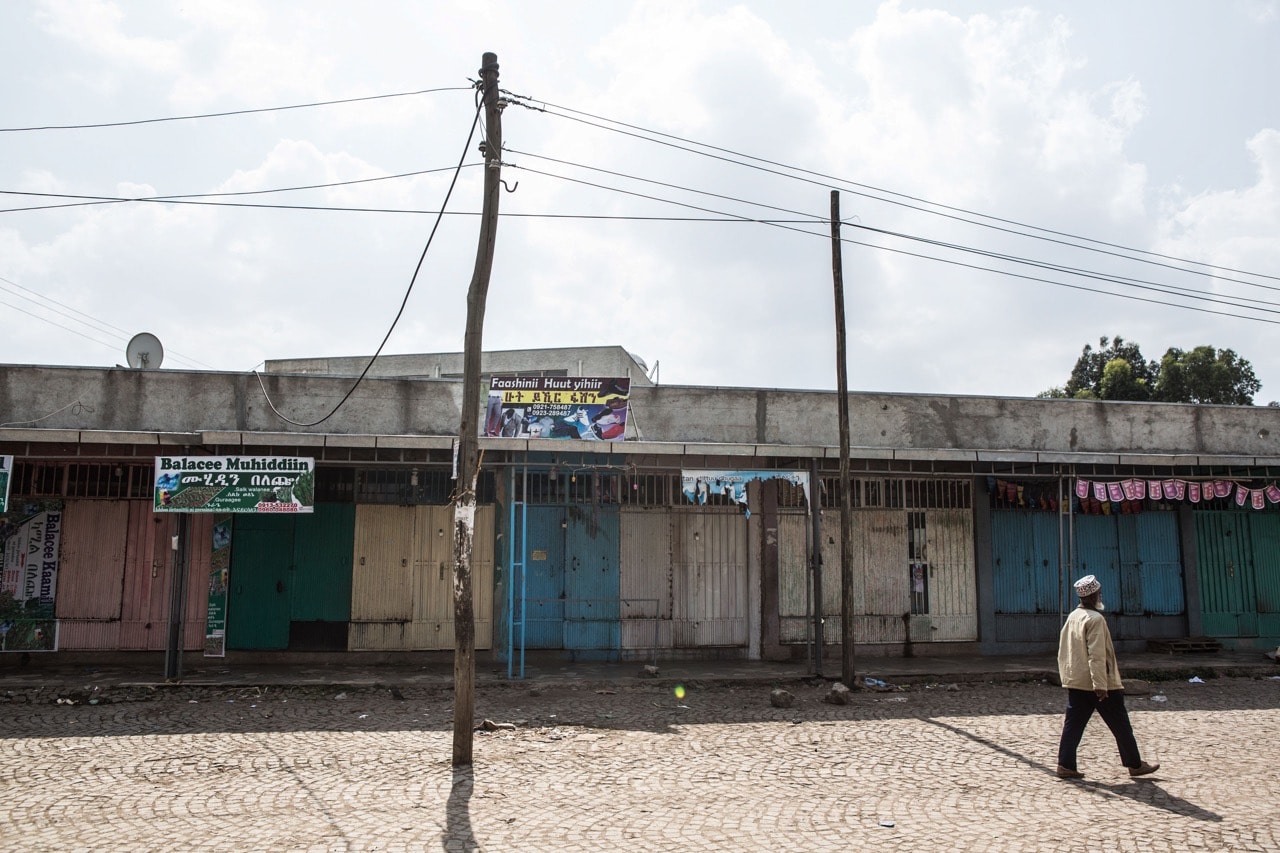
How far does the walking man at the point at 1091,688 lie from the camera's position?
7027 mm

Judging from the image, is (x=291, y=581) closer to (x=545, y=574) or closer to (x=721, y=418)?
(x=545, y=574)

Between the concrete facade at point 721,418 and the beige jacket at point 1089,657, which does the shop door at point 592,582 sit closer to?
the concrete facade at point 721,418

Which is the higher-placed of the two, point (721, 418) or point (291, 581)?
point (721, 418)

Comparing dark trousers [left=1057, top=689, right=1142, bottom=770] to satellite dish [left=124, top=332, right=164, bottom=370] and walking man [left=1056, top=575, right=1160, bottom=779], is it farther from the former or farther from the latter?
satellite dish [left=124, top=332, right=164, bottom=370]

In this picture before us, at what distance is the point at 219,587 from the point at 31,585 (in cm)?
271

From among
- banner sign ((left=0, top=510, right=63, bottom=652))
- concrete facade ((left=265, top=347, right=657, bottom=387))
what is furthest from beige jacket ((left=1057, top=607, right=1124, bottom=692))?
concrete facade ((left=265, top=347, right=657, bottom=387))

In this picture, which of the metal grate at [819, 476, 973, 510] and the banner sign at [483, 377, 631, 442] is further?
the metal grate at [819, 476, 973, 510]

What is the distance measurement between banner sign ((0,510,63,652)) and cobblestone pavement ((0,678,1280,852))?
2.35 meters

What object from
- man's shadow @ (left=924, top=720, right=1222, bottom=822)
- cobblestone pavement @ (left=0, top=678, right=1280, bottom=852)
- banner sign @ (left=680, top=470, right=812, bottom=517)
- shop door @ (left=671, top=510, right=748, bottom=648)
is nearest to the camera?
cobblestone pavement @ (left=0, top=678, right=1280, bottom=852)

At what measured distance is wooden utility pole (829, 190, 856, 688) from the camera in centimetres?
1142

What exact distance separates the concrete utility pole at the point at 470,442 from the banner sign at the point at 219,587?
6.73 meters

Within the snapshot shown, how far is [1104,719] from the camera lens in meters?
7.10

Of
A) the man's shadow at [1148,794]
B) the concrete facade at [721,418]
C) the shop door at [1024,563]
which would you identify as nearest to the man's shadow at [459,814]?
the man's shadow at [1148,794]

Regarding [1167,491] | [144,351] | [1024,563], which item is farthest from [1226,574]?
[144,351]
